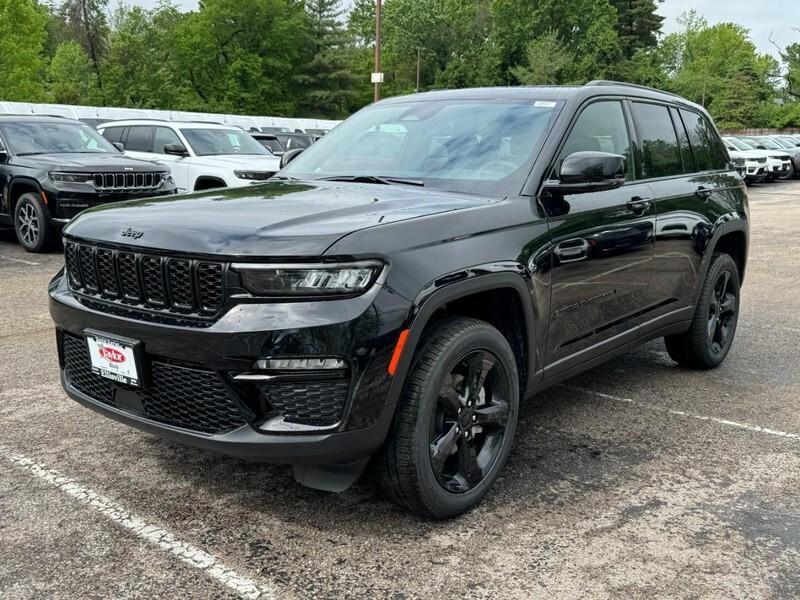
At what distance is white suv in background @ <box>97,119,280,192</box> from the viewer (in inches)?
465

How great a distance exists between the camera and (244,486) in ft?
11.4

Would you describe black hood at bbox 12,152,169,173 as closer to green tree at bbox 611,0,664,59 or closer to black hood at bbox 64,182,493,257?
black hood at bbox 64,182,493,257

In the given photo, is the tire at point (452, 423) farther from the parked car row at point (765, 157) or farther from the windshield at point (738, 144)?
the windshield at point (738, 144)

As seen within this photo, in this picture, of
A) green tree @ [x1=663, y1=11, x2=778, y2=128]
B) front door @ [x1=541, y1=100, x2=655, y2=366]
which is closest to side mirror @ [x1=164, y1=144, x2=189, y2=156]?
front door @ [x1=541, y1=100, x2=655, y2=366]

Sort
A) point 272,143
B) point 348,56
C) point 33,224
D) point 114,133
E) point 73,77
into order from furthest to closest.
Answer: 1. point 348,56
2. point 73,77
3. point 272,143
4. point 114,133
5. point 33,224

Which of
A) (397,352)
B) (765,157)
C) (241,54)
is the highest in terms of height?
(241,54)

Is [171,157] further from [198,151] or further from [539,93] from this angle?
[539,93]

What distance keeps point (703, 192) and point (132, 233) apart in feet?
11.6

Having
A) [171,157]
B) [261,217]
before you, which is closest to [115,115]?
[171,157]

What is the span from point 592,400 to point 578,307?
3.82ft

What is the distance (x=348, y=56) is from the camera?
64.9 meters

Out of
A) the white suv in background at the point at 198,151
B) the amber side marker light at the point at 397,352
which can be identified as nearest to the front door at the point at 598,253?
the amber side marker light at the point at 397,352

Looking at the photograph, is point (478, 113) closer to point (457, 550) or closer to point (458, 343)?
point (458, 343)

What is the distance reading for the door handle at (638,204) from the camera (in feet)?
13.9
